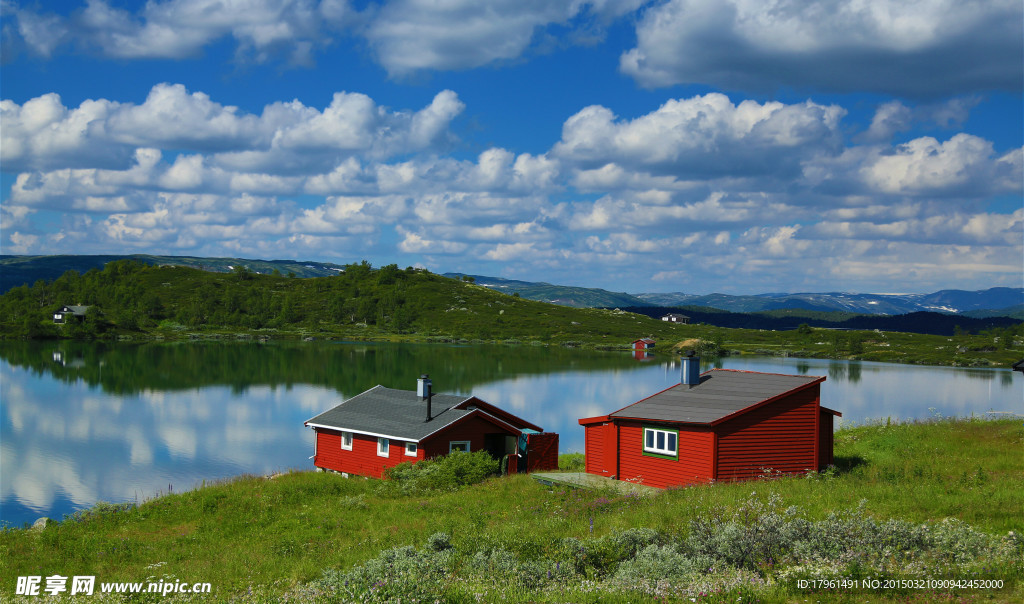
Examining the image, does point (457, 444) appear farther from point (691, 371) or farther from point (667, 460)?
point (691, 371)

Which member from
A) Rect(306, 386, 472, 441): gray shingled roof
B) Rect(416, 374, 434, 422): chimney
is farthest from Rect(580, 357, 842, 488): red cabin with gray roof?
Rect(416, 374, 434, 422): chimney

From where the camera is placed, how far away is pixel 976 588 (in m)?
10.9

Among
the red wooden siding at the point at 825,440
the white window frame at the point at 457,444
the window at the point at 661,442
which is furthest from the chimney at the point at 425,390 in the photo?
the red wooden siding at the point at 825,440

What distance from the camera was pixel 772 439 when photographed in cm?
2877

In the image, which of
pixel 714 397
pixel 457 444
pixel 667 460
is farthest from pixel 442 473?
pixel 714 397

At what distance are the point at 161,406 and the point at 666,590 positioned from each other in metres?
65.8

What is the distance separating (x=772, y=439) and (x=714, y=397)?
111 inches

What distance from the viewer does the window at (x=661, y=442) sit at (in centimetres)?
2889

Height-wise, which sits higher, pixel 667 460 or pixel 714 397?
pixel 714 397

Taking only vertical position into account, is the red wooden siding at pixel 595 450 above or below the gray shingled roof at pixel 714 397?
below

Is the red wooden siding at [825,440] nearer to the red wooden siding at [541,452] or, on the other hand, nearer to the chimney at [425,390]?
the red wooden siding at [541,452]

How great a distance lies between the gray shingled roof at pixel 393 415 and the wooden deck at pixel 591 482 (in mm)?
6265

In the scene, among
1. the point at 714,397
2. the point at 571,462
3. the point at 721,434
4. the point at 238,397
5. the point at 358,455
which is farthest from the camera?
the point at 238,397

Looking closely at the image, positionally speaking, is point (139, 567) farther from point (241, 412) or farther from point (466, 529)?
point (241, 412)
